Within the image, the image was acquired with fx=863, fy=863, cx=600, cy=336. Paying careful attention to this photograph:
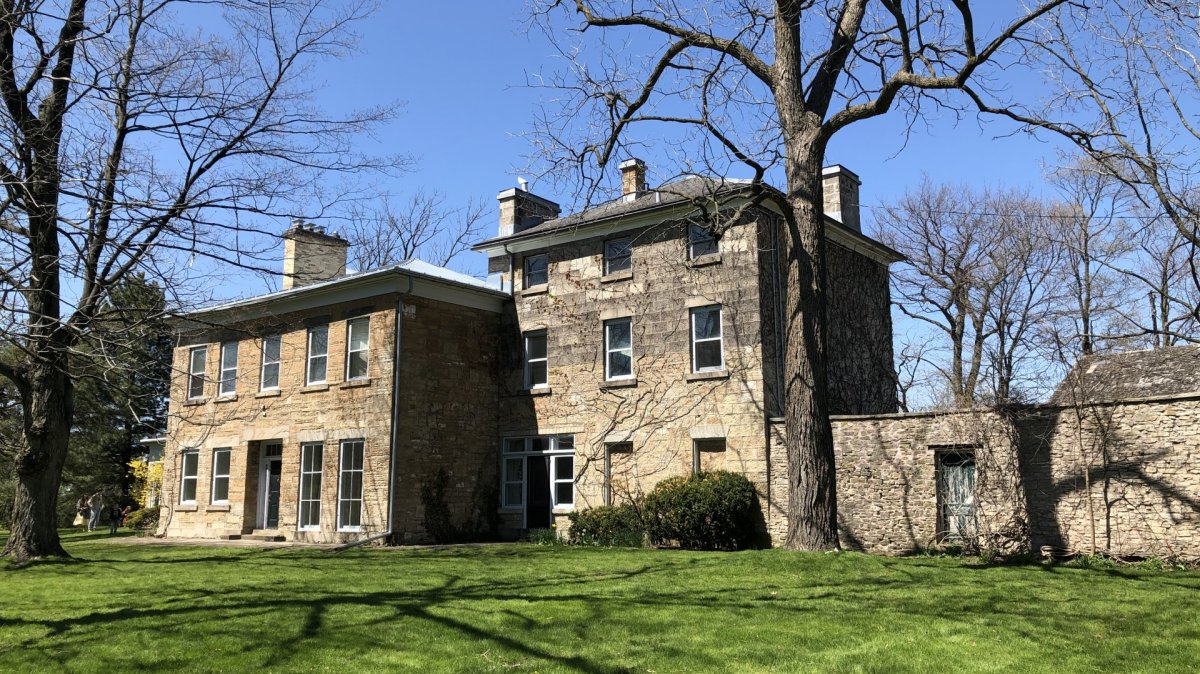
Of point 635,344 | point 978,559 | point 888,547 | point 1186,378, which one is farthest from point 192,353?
point 1186,378

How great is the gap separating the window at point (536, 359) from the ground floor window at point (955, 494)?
9.89m

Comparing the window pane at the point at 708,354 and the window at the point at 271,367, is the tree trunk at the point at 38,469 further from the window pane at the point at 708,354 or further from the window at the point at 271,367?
the window pane at the point at 708,354

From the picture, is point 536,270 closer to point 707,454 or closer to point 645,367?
point 645,367

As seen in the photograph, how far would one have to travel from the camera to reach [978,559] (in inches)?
582

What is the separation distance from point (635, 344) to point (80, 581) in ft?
39.3

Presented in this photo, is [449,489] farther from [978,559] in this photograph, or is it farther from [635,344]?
[978,559]

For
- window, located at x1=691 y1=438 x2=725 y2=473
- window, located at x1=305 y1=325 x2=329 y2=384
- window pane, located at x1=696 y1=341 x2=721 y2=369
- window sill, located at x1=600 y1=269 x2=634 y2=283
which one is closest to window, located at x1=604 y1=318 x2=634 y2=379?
window sill, located at x1=600 y1=269 x2=634 y2=283

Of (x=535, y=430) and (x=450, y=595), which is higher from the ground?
(x=535, y=430)

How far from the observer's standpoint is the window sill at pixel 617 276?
811 inches

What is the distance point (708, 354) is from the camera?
19297 millimetres

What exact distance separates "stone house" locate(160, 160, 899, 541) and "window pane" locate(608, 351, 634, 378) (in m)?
0.03

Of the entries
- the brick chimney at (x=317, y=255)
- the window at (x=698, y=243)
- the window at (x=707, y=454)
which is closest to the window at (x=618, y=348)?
the window at (x=698, y=243)

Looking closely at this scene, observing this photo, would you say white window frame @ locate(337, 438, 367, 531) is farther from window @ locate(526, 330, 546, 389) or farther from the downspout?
window @ locate(526, 330, 546, 389)

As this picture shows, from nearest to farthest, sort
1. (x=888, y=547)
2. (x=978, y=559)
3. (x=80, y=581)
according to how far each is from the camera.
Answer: (x=80, y=581), (x=978, y=559), (x=888, y=547)
